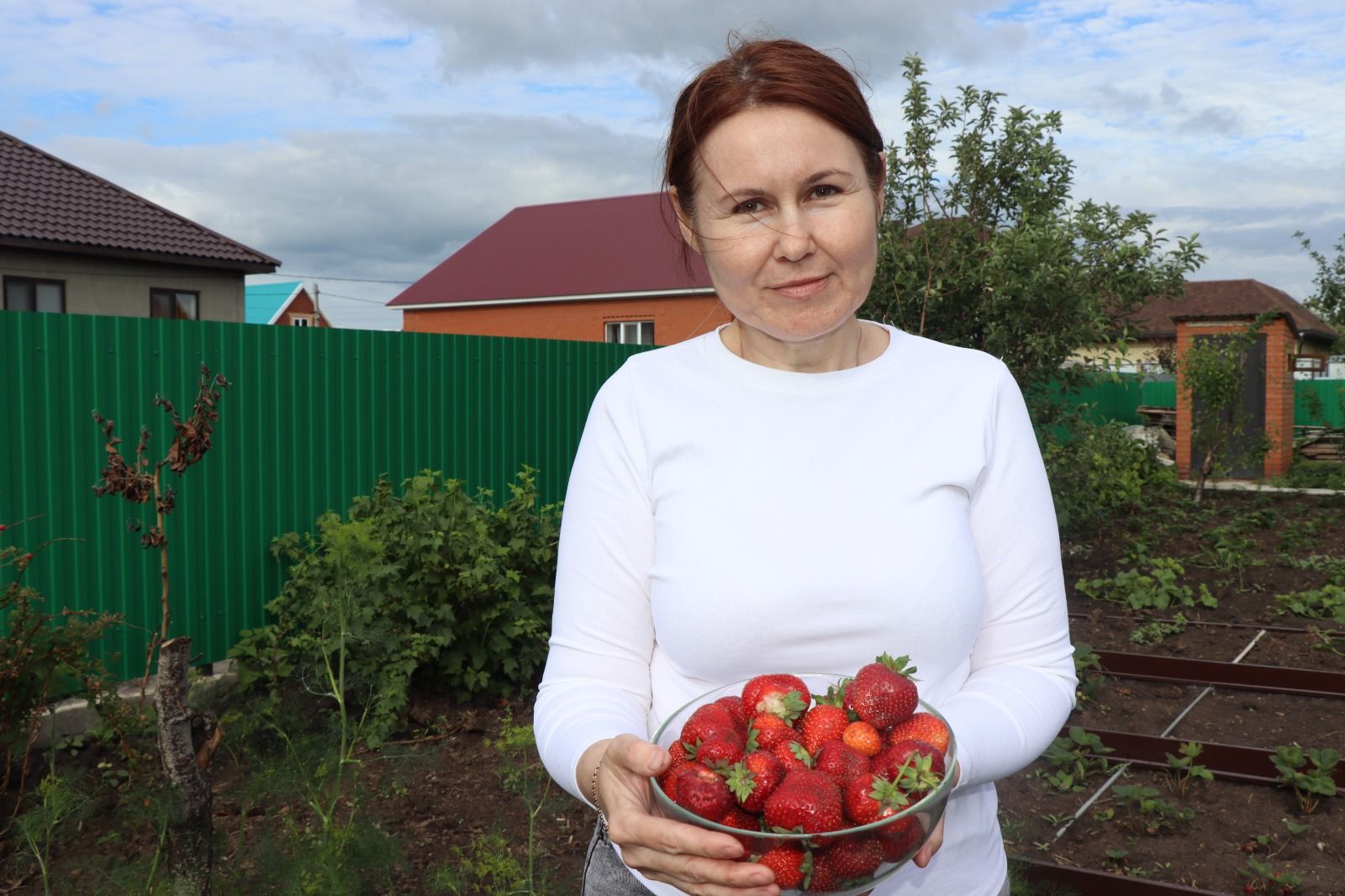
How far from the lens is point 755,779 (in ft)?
4.10

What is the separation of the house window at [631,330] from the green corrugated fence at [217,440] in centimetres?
1638

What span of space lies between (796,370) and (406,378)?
229 inches

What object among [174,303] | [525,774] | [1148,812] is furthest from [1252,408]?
[174,303]

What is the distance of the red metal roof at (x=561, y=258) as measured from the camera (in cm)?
2422

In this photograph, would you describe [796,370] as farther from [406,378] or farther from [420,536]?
[406,378]

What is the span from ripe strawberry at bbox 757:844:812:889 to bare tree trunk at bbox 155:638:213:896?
6.10 feet

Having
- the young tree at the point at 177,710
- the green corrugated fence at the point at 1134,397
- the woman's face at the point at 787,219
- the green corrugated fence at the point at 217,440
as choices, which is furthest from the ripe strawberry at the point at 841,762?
the green corrugated fence at the point at 1134,397

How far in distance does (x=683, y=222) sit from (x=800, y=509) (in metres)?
0.52

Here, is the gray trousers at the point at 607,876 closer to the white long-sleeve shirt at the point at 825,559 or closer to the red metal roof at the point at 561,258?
the white long-sleeve shirt at the point at 825,559

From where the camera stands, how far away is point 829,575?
148 centimetres

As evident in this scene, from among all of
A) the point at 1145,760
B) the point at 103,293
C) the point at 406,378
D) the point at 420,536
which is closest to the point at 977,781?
the point at 1145,760

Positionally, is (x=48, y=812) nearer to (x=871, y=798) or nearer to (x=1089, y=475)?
(x=871, y=798)

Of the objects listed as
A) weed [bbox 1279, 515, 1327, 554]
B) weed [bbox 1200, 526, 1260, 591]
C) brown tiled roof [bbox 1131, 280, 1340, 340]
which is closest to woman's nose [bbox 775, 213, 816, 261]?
weed [bbox 1200, 526, 1260, 591]

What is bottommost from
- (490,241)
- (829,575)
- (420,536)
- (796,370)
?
(420,536)
